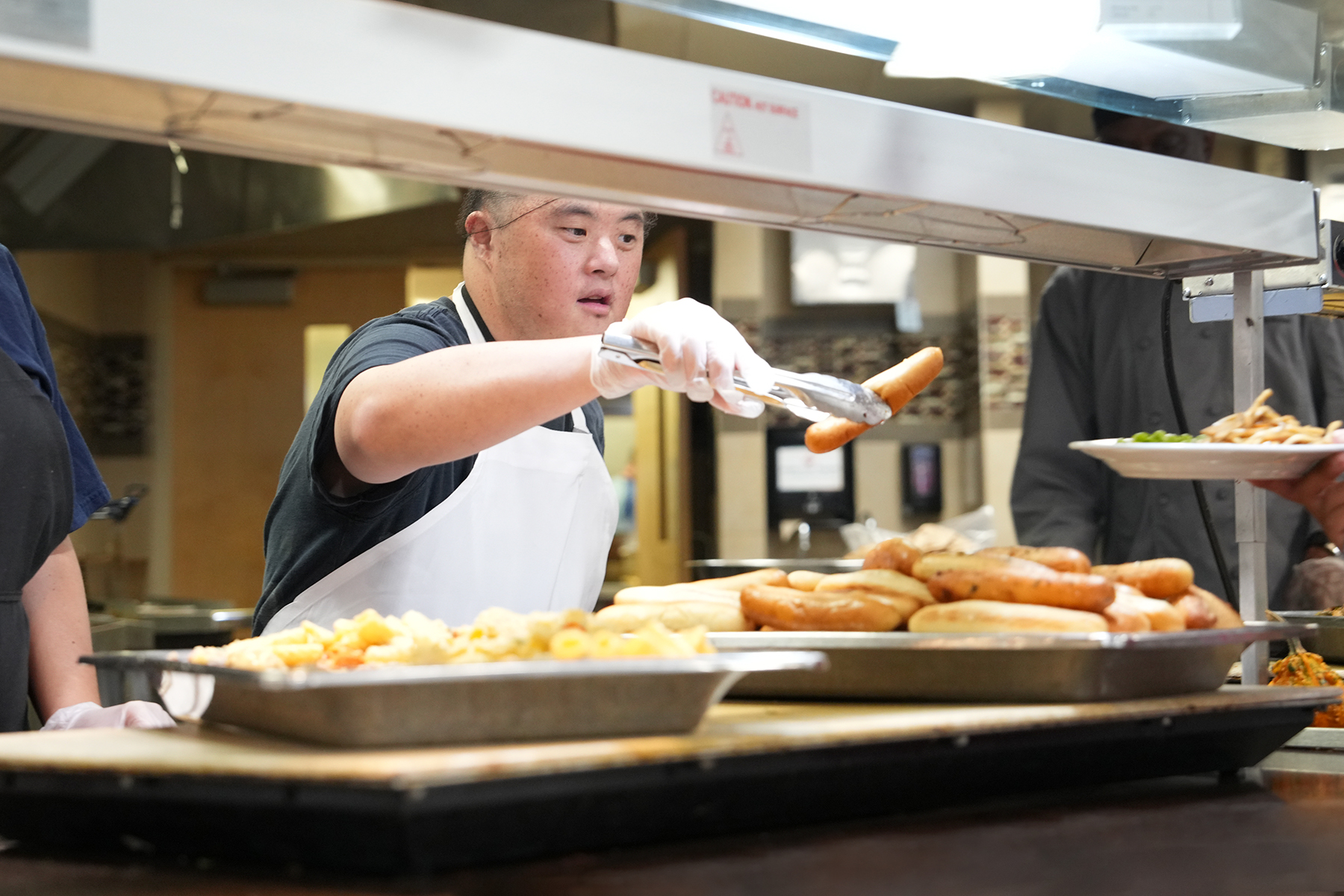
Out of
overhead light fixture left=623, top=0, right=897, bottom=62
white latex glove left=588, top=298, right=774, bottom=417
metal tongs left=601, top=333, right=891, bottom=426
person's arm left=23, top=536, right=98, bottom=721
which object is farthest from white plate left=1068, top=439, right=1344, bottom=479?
person's arm left=23, top=536, right=98, bottom=721

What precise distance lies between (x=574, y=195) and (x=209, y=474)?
733 cm

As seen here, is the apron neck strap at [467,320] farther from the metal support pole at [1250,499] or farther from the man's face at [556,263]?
the metal support pole at [1250,499]

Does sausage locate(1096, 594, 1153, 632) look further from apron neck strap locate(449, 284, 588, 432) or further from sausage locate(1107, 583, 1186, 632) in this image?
apron neck strap locate(449, 284, 588, 432)

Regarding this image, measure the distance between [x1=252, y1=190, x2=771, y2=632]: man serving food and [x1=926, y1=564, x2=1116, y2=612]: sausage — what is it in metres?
0.29

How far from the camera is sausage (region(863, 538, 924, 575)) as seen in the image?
4.71 ft

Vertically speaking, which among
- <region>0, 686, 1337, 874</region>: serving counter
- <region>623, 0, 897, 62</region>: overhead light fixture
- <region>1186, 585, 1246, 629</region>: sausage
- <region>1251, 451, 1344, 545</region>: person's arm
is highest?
<region>623, 0, 897, 62</region>: overhead light fixture

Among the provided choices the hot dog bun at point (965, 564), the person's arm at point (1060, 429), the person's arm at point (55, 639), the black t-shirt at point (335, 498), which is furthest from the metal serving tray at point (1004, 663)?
the person's arm at point (1060, 429)

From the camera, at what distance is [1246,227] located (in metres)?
1.56

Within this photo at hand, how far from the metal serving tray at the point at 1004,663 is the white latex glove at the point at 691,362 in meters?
0.26

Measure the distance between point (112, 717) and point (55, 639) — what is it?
1.26ft

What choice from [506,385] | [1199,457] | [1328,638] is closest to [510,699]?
[506,385]

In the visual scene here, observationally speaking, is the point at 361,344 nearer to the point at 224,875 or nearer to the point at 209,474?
the point at 224,875

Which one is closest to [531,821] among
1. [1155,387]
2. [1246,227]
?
[1246,227]

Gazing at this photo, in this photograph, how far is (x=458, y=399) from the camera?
1.42 m
